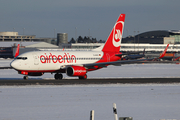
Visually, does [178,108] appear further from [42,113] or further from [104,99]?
[42,113]

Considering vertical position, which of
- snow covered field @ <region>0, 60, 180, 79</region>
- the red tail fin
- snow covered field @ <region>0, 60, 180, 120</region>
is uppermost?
the red tail fin

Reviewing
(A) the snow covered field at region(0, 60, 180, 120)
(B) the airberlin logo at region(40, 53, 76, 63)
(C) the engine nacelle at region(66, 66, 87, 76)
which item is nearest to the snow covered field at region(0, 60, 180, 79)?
(B) the airberlin logo at region(40, 53, 76, 63)

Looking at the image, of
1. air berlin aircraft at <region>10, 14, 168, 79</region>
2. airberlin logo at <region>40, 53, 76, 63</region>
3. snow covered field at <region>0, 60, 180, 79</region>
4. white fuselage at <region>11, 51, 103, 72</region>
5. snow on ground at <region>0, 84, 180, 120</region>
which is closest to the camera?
snow on ground at <region>0, 84, 180, 120</region>

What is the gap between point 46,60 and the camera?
3981 cm

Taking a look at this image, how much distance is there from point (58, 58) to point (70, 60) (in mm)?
1847

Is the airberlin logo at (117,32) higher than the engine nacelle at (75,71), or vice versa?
the airberlin logo at (117,32)

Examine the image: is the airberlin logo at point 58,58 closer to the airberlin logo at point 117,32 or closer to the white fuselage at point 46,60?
the white fuselage at point 46,60

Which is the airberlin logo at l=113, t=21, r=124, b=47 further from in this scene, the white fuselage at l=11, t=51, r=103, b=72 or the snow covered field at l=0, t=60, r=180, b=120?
the snow covered field at l=0, t=60, r=180, b=120

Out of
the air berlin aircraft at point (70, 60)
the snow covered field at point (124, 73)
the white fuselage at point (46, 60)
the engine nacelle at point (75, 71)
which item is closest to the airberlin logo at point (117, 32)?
the air berlin aircraft at point (70, 60)

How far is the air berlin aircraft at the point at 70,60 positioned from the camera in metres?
38.8

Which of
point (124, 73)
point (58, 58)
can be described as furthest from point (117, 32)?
point (58, 58)

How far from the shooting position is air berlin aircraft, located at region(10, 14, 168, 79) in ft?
127

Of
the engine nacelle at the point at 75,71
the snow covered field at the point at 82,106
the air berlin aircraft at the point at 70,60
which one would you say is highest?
the air berlin aircraft at the point at 70,60

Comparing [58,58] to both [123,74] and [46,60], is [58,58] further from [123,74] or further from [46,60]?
[123,74]
